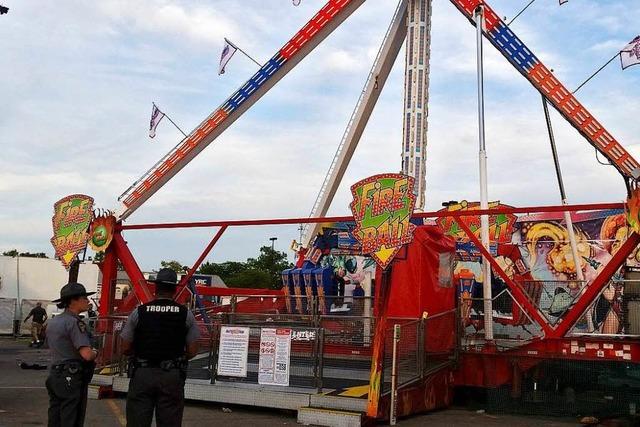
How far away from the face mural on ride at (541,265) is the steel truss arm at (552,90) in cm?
205

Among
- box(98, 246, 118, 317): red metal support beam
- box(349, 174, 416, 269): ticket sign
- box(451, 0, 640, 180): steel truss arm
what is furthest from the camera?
box(451, 0, 640, 180): steel truss arm

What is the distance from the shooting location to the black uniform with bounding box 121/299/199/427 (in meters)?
6.04

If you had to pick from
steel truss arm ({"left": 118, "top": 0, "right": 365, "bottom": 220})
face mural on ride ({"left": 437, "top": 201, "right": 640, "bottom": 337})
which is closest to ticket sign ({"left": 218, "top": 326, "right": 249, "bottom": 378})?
face mural on ride ({"left": 437, "top": 201, "right": 640, "bottom": 337})

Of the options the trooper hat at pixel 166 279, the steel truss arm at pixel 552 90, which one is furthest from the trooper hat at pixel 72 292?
the steel truss arm at pixel 552 90

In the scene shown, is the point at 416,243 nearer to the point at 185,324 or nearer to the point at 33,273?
the point at 185,324

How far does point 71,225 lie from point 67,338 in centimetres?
871

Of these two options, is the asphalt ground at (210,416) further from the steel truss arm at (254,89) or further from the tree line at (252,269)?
the tree line at (252,269)

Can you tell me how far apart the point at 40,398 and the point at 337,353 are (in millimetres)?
5243

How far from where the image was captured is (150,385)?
603cm

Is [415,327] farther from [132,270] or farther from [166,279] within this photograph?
[132,270]

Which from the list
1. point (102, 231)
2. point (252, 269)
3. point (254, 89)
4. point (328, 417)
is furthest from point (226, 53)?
point (252, 269)

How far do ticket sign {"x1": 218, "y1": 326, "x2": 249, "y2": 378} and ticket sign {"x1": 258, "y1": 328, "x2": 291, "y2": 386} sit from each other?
323 mm

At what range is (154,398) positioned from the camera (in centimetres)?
612

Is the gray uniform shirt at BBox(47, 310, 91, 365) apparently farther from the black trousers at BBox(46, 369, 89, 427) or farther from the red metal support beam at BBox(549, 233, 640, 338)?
the red metal support beam at BBox(549, 233, 640, 338)
